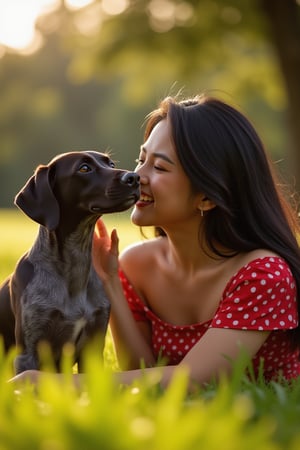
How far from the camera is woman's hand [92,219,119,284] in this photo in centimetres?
466

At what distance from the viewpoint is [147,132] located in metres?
4.94

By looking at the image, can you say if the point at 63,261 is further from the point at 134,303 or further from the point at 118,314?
the point at 134,303

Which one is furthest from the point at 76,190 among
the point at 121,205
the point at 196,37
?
the point at 196,37

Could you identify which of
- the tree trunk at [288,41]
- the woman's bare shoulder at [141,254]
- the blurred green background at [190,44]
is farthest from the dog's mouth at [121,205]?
the tree trunk at [288,41]

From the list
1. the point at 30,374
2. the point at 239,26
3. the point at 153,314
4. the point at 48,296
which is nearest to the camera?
the point at 30,374

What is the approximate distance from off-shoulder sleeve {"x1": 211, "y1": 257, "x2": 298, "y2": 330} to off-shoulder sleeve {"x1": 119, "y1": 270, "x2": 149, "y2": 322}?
0.90 metres

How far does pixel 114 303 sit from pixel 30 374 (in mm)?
1214

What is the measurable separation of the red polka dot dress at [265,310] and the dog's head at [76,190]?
0.73m

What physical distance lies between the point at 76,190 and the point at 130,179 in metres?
0.40

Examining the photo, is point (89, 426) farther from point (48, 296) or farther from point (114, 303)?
point (114, 303)

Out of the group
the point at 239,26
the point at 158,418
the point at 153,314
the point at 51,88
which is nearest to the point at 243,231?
the point at 153,314

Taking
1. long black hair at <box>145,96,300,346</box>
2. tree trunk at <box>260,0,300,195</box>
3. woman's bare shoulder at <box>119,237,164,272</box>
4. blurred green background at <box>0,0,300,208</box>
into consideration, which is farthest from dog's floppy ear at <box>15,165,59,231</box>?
tree trunk at <box>260,0,300,195</box>

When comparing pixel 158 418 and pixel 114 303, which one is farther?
pixel 114 303

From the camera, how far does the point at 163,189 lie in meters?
4.31
